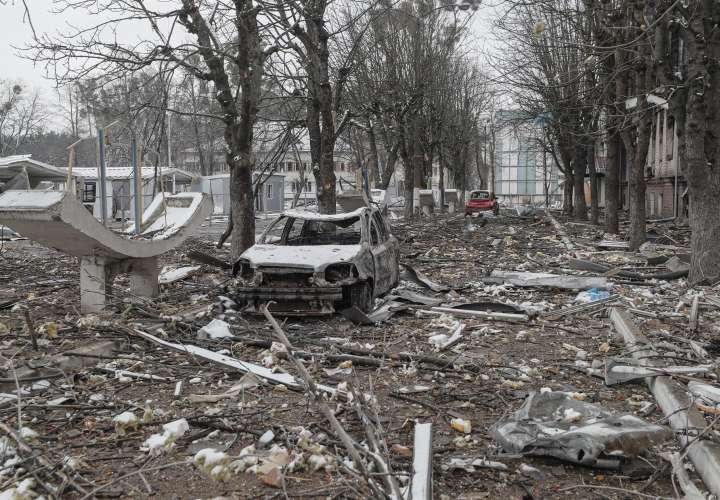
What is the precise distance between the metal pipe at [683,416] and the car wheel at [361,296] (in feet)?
11.0

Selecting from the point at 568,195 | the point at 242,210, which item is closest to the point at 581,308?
the point at 242,210

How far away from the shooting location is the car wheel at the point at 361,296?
8758mm

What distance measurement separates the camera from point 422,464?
12.9 ft

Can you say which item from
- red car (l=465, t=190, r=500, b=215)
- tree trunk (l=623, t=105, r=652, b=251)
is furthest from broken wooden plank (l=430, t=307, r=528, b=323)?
red car (l=465, t=190, r=500, b=215)

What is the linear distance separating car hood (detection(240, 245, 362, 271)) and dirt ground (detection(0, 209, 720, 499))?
2.66 ft

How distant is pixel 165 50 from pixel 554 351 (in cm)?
887

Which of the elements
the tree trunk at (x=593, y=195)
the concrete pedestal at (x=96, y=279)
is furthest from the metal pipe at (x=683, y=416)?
the tree trunk at (x=593, y=195)

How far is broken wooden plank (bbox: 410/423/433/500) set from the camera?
138 inches

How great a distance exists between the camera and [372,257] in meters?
9.37

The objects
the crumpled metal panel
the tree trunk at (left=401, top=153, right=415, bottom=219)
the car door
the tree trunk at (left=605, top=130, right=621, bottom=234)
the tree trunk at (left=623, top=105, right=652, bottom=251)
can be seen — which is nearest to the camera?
the crumpled metal panel

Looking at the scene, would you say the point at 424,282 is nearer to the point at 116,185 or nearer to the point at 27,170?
the point at 27,170

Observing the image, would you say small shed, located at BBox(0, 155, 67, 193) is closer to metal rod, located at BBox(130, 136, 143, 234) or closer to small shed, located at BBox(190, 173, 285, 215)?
small shed, located at BBox(190, 173, 285, 215)

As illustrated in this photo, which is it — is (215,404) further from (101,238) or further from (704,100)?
(704,100)

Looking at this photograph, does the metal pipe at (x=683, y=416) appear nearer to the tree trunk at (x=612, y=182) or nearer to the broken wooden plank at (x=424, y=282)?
the broken wooden plank at (x=424, y=282)
